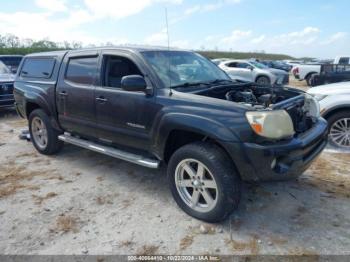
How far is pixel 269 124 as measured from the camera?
117 inches

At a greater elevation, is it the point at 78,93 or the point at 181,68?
the point at 181,68

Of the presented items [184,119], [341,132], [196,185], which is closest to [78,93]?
[184,119]

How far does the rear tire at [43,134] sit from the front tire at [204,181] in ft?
8.90

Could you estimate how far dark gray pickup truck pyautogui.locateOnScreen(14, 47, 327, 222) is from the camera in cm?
303

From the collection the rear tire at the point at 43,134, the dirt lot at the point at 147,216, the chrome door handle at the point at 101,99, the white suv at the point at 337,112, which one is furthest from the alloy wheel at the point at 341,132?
the rear tire at the point at 43,134

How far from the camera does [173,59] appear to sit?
426 centimetres

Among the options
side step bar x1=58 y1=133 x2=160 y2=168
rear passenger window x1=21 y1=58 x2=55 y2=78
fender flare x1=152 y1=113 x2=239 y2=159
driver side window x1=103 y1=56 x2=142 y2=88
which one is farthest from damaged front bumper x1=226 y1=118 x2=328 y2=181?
rear passenger window x1=21 y1=58 x2=55 y2=78

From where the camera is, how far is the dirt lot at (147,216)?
9.79 ft

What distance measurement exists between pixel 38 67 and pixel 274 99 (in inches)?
155

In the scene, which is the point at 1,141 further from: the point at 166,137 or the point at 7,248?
the point at 166,137

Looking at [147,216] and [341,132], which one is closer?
[147,216]

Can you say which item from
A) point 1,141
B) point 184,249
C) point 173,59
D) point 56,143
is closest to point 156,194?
point 184,249

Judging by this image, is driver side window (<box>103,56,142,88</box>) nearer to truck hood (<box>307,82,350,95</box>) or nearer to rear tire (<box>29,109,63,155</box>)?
rear tire (<box>29,109,63,155</box>)

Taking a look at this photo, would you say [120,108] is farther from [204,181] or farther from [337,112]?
[337,112]
